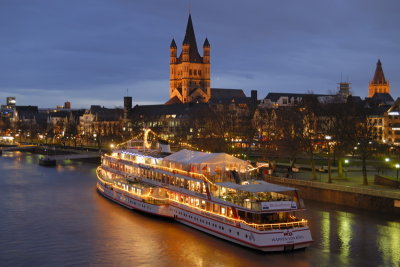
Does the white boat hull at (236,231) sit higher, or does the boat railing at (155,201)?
the boat railing at (155,201)

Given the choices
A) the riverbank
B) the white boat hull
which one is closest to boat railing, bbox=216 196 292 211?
the white boat hull

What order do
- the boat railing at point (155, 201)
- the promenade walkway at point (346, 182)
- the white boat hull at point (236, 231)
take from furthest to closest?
the promenade walkway at point (346, 182), the boat railing at point (155, 201), the white boat hull at point (236, 231)

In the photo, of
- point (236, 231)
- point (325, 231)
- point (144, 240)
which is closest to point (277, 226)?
point (236, 231)

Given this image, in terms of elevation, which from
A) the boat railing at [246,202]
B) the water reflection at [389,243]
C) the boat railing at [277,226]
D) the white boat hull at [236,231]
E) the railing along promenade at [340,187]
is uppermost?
the boat railing at [246,202]

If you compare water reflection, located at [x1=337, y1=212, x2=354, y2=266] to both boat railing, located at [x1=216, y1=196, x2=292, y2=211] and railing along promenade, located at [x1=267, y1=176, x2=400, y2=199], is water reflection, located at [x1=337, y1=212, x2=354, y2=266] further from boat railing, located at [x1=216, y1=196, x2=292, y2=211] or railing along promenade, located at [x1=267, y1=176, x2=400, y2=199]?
boat railing, located at [x1=216, y1=196, x2=292, y2=211]

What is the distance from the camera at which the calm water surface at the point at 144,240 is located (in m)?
35.0

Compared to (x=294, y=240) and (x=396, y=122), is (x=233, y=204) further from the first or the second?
(x=396, y=122)

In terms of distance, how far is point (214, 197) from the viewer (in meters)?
40.9

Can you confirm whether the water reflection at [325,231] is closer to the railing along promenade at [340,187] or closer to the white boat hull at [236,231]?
the white boat hull at [236,231]

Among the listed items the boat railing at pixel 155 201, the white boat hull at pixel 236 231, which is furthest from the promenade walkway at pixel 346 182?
the boat railing at pixel 155 201

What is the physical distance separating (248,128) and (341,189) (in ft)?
153

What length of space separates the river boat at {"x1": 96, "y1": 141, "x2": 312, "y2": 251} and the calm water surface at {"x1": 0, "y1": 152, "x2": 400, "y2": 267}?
3.15ft

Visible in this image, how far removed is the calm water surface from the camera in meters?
35.0

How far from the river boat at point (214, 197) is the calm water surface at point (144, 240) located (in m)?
0.96
